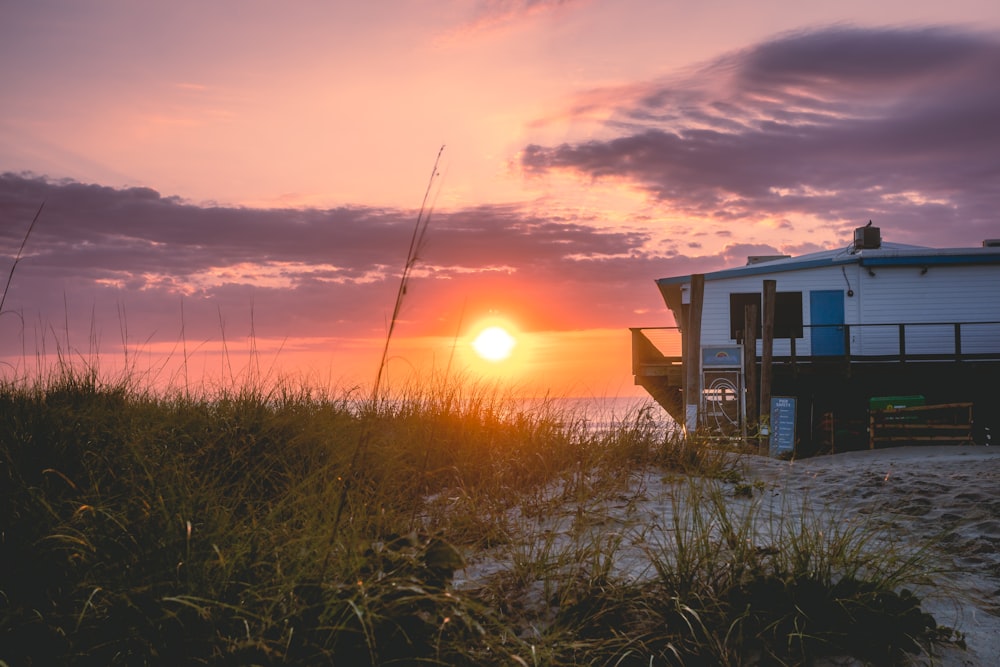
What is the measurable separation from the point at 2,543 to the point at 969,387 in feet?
72.9

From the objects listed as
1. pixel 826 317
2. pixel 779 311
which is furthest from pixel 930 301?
pixel 779 311

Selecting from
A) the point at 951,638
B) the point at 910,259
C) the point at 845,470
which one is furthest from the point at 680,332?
the point at 951,638

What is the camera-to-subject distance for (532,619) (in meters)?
3.62

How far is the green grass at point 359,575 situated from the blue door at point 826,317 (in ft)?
65.2

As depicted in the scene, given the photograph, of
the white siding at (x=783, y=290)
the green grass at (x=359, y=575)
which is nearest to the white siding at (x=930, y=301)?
the white siding at (x=783, y=290)

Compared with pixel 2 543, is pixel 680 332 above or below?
above

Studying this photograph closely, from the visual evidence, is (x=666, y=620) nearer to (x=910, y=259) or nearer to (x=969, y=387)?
(x=969, y=387)

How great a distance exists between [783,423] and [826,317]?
6097 millimetres

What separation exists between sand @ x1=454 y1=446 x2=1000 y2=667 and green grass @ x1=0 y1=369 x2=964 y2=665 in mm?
84

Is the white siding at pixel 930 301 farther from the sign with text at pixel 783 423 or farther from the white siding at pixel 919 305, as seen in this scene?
the sign with text at pixel 783 423

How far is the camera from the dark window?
23625 mm

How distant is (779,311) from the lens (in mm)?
24016

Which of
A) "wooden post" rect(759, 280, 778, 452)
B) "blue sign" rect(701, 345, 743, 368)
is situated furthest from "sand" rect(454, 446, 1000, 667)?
"blue sign" rect(701, 345, 743, 368)

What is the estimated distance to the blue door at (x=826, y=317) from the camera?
23.6 metres
